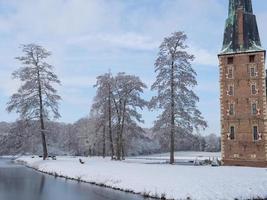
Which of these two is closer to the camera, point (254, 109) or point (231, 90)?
point (254, 109)

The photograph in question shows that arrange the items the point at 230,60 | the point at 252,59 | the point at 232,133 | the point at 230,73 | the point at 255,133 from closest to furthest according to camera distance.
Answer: the point at 255,133 → the point at 232,133 → the point at 252,59 → the point at 230,73 → the point at 230,60

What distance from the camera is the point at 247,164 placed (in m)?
44.1

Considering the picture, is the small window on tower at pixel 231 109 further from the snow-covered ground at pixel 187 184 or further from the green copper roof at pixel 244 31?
the snow-covered ground at pixel 187 184

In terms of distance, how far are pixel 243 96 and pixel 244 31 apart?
8.03 m

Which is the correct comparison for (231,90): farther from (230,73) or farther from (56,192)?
(56,192)

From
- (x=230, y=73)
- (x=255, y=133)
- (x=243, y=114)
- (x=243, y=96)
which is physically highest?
(x=230, y=73)

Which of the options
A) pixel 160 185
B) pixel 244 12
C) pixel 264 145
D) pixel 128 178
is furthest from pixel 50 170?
pixel 244 12

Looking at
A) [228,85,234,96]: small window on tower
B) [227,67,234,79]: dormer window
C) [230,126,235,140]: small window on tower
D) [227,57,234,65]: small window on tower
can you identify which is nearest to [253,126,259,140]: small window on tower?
[230,126,235,140]: small window on tower

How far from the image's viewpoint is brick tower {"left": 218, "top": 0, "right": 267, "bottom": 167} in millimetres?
44406

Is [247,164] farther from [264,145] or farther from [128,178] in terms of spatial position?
[128,178]

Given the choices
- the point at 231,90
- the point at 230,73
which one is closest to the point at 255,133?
the point at 231,90

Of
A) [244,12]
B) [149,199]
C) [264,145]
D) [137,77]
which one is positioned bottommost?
[149,199]

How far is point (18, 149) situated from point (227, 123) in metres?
24.9

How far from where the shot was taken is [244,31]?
1866 inches
